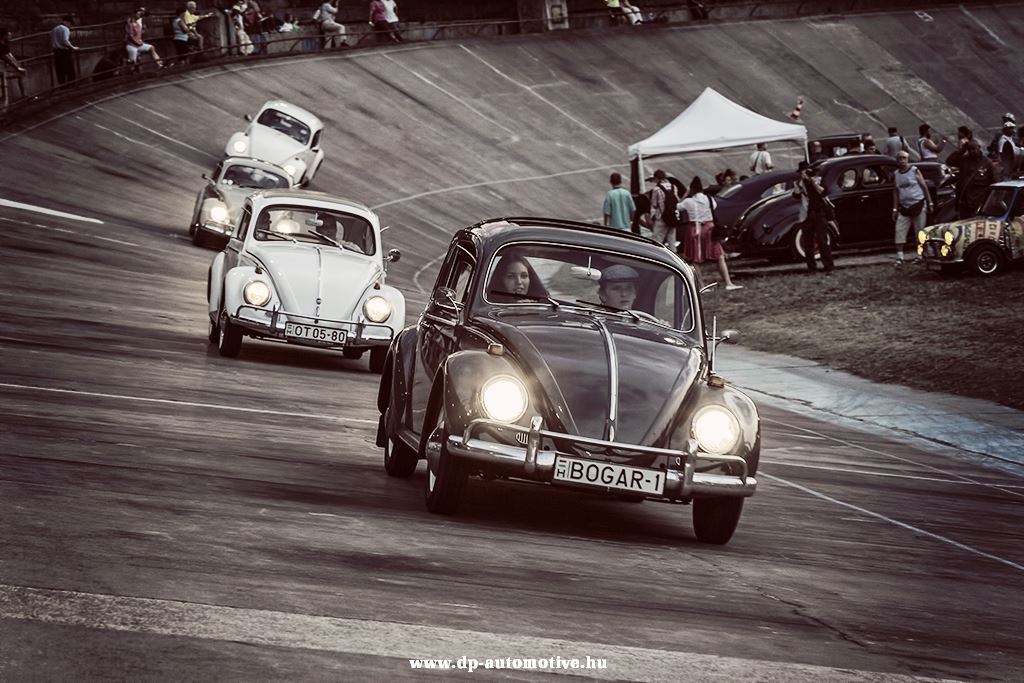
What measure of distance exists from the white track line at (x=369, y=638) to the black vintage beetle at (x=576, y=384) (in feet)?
8.01

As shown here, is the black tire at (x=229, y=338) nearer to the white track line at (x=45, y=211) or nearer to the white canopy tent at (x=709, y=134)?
the white track line at (x=45, y=211)

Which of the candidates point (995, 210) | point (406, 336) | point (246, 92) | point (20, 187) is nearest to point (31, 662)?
point (406, 336)

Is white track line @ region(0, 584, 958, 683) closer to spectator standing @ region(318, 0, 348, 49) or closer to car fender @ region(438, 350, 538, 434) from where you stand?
car fender @ region(438, 350, 538, 434)

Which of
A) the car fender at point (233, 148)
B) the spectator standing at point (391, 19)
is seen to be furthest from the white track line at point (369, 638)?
the spectator standing at point (391, 19)

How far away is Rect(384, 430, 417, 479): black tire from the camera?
10695 millimetres

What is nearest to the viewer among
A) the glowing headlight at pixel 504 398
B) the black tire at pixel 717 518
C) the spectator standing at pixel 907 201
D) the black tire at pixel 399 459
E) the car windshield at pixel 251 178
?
the glowing headlight at pixel 504 398

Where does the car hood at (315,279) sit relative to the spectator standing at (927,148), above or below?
above

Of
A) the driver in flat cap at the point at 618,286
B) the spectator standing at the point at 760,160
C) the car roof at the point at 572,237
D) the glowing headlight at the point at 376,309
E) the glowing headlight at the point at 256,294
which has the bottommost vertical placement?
the spectator standing at the point at 760,160

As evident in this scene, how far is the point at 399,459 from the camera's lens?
1077 centimetres

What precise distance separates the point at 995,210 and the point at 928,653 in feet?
67.3

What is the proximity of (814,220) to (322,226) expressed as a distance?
490 inches

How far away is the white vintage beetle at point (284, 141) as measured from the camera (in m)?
35.0

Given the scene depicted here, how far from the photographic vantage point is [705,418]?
9.20 m

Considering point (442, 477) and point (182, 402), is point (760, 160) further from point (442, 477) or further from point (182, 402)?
point (442, 477)
